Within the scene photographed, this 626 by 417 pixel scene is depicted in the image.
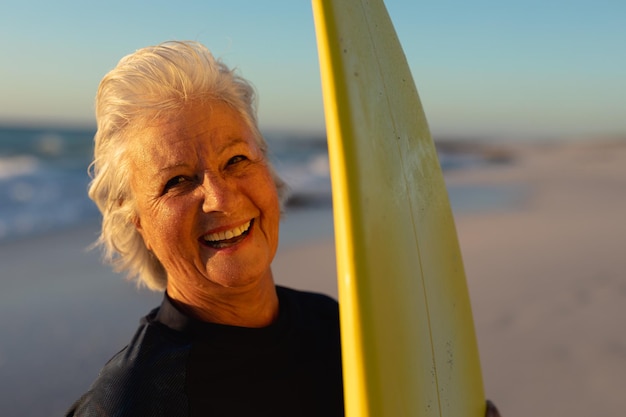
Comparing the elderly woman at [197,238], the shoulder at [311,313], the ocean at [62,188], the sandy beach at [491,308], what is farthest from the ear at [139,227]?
the sandy beach at [491,308]

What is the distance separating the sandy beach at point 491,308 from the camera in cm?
358

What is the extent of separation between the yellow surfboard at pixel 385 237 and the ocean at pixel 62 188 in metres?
0.46

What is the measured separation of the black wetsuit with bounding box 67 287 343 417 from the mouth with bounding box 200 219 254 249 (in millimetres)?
197

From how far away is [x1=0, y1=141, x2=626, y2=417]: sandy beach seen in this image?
3.58 m

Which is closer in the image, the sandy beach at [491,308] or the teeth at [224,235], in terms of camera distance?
the teeth at [224,235]

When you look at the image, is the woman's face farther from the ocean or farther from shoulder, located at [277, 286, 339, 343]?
the ocean

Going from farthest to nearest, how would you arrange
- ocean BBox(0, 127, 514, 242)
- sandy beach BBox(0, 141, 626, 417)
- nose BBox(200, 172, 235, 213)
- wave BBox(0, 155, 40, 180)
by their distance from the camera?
wave BBox(0, 155, 40, 180) < ocean BBox(0, 127, 514, 242) < sandy beach BBox(0, 141, 626, 417) < nose BBox(200, 172, 235, 213)

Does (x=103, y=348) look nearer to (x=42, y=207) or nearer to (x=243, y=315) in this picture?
(x=243, y=315)

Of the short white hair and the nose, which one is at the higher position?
A: the short white hair

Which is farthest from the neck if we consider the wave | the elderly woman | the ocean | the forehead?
the wave

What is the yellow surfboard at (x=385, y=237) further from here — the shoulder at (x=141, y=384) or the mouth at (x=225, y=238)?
the shoulder at (x=141, y=384)

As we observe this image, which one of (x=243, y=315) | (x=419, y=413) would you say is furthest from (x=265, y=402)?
(x=419, y=413)

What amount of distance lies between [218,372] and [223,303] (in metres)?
0.18

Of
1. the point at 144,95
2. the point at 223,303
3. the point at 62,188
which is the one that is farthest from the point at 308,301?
the point at 62,188
